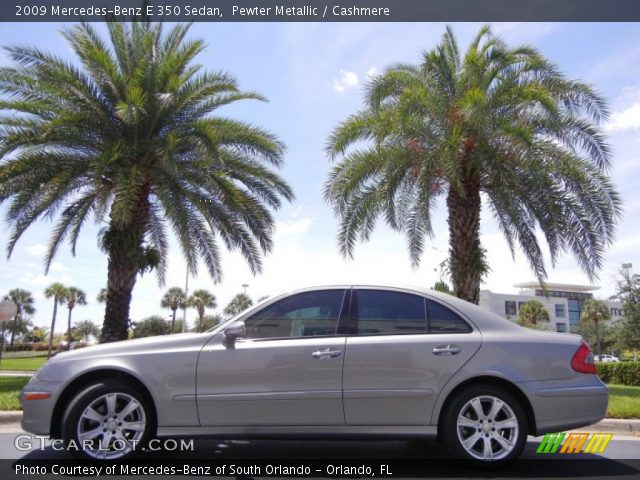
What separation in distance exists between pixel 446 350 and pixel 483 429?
69 centimetres

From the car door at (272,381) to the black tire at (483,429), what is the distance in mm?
912

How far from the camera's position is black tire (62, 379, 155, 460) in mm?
4426

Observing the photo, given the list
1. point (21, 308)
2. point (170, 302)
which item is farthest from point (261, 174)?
point (21, 308)

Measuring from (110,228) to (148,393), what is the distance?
9.08m

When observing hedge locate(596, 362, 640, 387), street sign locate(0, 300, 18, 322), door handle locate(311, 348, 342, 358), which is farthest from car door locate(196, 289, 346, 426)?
hedge locate(596, 362, 640, 387)

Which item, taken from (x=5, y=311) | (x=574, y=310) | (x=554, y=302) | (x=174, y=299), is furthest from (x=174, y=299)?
(x=574, y=310)

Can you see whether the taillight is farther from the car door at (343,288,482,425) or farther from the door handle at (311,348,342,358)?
the door handle at (311,348,342,358)

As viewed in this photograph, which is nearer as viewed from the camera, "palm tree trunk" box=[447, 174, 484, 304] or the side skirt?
the side skirt

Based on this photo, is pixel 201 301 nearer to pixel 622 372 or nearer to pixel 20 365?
pixel 20 365

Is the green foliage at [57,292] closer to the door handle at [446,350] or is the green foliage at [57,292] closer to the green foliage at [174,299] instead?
the green foliage at [174,299]

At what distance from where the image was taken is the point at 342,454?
17.0 feet

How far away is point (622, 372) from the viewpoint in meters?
23.8

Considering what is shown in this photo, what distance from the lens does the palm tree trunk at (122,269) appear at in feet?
41.3

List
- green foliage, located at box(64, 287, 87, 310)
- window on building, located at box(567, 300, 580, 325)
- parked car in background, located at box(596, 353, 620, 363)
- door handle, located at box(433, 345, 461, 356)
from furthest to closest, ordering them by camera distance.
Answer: window on building, located at box(567, 300, 580, 325)
green foliage, located at box(64, 287, 87, 310)
parked car in background, located at box(596, 353, 620, 363)
door handle, located at box(433, 345, 461, 356)
